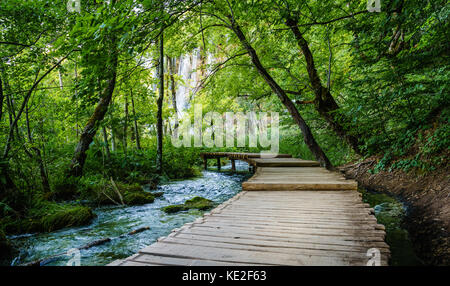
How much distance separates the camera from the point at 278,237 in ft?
8.14

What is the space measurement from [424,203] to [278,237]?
399 centimetres

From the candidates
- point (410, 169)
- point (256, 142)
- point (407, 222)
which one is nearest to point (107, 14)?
point (407, 222)

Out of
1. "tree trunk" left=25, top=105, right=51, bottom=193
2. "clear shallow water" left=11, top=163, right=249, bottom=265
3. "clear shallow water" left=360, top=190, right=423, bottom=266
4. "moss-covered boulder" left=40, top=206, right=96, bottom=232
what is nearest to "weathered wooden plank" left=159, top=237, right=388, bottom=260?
"clear shallow water" left=360, top=190, right=423, bottom=266

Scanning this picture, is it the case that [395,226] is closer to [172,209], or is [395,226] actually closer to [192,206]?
[192,206]

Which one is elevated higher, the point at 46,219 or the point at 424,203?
the point at 424,203

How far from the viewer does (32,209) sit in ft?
17.4

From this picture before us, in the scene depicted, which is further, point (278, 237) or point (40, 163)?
point (40, 163)

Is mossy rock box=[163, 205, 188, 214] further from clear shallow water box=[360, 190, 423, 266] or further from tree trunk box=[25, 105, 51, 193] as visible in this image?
clear shallow water box=[360, 190, 423, 266]

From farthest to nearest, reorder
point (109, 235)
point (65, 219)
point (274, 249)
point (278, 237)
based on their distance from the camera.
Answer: point (65, 219) < point (109, 235) < point (278, 237) < point (274, 249)

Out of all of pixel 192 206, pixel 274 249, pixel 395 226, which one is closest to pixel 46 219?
pixel 192 206

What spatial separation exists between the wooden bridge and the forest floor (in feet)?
3.10
